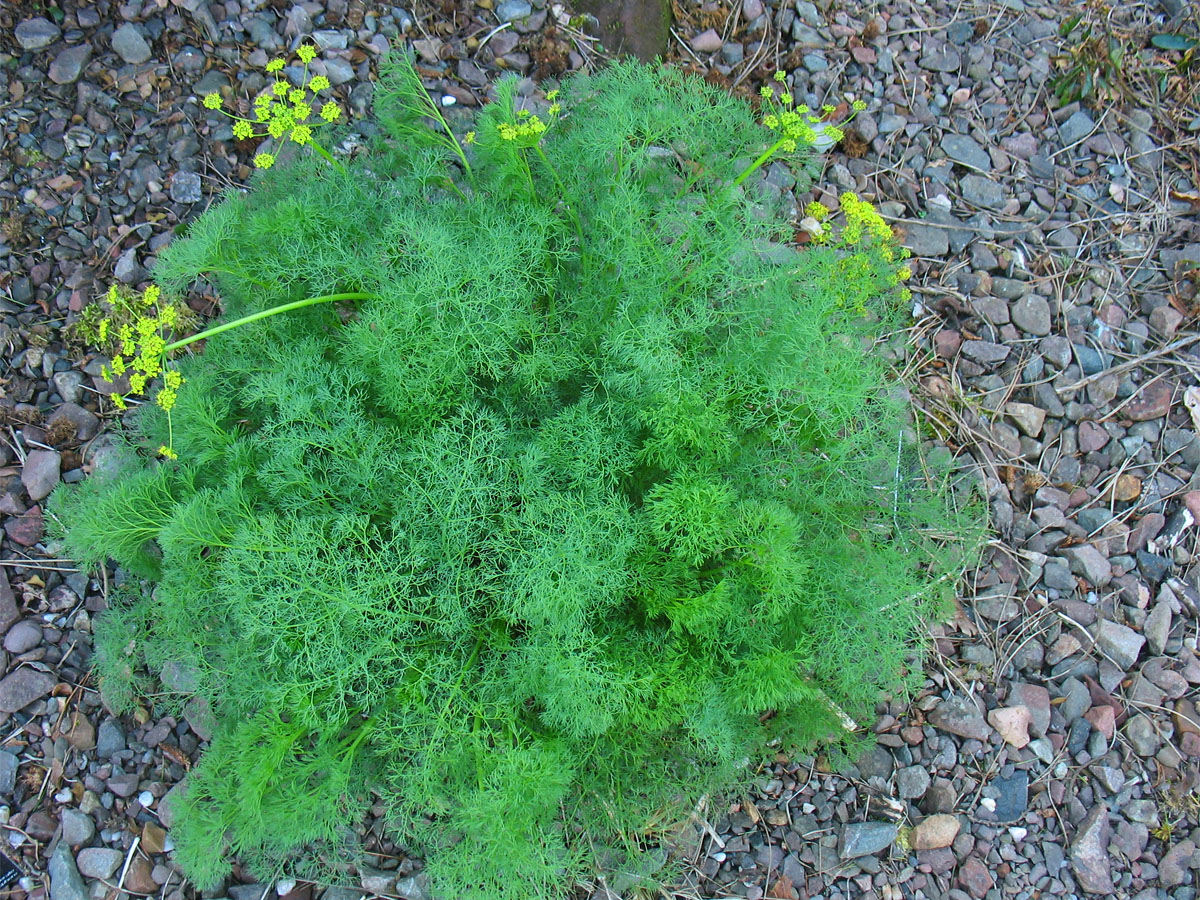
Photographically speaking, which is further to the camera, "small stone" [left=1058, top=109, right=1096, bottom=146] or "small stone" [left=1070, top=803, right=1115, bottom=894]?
"small stone" [left=1058, top=109, right=1096, bottom=146]

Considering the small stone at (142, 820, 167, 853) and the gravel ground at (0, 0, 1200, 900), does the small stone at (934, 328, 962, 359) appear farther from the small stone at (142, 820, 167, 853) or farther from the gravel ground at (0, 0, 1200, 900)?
the small stone at (142, 820, 167, 853)

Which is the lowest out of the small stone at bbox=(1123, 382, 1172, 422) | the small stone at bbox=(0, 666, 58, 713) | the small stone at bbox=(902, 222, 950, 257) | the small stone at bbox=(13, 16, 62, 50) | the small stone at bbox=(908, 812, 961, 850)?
the small stone at bbox=(0, 666, 58, 713)

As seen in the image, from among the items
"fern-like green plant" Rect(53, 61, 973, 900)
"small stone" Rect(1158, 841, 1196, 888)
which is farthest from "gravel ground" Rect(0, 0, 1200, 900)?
"fern-like green plant" Rect(53, 61, 973, 900)

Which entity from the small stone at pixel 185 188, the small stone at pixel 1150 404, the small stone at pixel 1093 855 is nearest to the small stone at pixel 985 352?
the small stone at pixel 1150 404

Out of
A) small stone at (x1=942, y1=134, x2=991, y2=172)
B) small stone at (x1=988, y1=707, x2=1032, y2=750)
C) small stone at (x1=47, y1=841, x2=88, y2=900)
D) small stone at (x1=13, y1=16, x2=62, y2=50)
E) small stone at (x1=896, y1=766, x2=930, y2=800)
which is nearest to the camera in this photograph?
small stone at (x1=47, y1=841, x2=88, y2=900)

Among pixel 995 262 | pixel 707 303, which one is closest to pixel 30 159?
pixel 707 303

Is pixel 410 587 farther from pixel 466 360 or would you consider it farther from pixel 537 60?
pixel 537 60

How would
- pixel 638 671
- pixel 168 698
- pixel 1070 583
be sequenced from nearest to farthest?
1. pixel 638 671
2. pixel 168 698
3. pixel 1070 583
